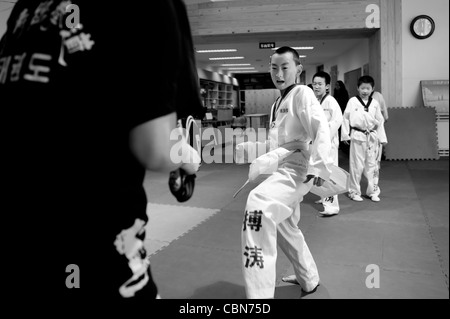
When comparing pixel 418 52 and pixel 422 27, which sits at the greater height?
pixel 422 27

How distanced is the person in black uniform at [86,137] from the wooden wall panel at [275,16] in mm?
8885

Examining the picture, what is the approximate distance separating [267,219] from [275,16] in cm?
803

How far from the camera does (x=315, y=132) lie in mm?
2447

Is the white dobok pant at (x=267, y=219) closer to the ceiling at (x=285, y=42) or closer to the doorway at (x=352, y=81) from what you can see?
the ceiling at (x=285, y=42)

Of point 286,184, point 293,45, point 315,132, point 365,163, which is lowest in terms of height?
point 365,163

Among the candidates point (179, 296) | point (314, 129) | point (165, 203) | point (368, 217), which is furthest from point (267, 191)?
point (165, 203)

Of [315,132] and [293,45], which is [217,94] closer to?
[293,45]

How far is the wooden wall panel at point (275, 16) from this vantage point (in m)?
8.79

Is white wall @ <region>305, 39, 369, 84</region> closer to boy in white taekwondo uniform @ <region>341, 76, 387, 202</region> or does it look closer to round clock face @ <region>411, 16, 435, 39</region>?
round clock face @ <region>411, 16, 435, 39</region>

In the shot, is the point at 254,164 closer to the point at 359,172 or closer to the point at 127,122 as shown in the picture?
the point at 127,122

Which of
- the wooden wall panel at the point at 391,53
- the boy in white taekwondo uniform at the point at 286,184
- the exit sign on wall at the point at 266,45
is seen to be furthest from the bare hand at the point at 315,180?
the exit sign on wall at the point at 266,45

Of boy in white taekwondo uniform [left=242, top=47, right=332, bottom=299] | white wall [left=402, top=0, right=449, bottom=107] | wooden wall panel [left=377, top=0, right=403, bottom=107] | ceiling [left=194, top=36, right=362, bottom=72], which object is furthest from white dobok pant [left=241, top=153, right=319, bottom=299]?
ceiling [left=194, top=36, right=362, bottom=72]

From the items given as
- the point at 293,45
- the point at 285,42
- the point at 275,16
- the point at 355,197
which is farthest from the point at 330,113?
the point at 293,45

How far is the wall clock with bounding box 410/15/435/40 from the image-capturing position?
848cm
